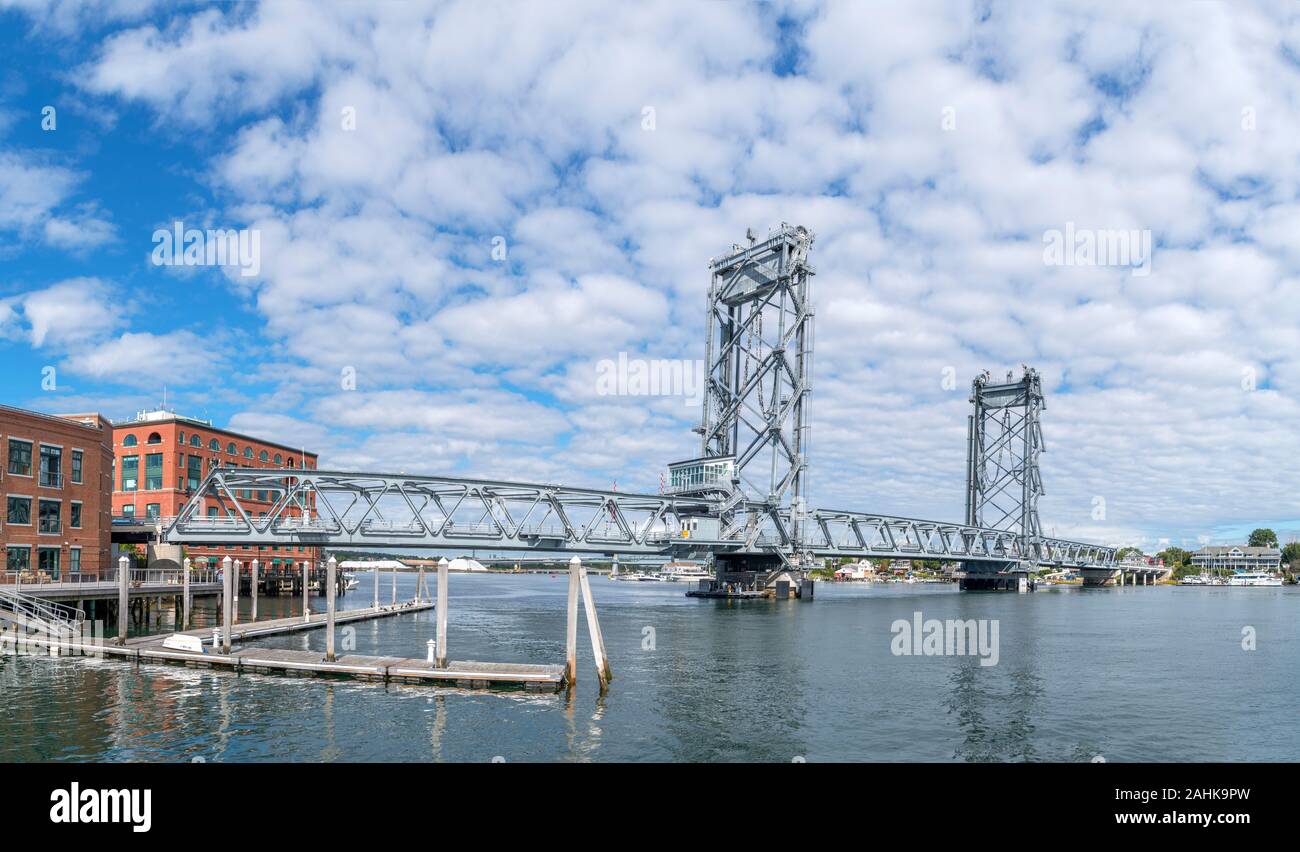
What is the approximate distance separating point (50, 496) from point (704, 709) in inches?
1858

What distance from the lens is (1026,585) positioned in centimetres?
16962

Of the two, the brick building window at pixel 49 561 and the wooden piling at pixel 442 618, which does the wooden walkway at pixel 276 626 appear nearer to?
the brick building window at pixel 49 561

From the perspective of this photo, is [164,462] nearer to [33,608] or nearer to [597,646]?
[33,608]

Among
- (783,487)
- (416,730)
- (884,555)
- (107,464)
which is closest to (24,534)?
(107,464)

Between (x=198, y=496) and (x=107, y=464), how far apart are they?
669 cm

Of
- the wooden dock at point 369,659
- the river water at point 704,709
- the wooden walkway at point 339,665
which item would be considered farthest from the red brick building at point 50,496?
the river water at point 704,709

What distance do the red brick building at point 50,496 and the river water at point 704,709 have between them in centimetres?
1601

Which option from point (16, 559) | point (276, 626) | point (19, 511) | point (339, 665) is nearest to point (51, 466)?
point (19, 511)

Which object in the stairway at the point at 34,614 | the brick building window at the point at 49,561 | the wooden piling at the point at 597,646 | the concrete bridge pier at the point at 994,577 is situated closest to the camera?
the wooden piling at the point at 597,646

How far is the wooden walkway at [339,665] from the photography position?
112ft

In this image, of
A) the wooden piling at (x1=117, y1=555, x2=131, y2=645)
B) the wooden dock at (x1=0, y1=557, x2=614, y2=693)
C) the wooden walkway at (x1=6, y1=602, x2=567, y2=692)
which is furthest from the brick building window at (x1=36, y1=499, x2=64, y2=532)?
the wooden piling at (x1=117, y1=555, x2=131, y2=645)

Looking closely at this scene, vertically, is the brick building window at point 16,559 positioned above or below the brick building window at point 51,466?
below

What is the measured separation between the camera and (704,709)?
104 ft
